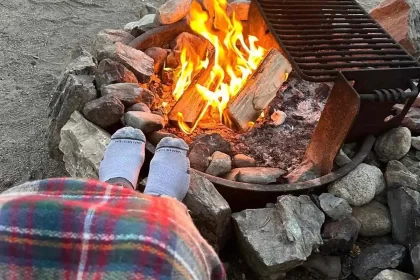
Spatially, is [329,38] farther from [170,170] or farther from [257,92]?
[170,170]

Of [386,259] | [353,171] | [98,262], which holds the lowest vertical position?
[386,259]

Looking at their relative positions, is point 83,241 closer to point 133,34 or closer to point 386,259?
point 386,259

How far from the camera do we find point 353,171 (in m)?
1.90

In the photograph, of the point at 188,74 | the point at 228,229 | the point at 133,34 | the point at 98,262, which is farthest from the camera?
the point at 133,34

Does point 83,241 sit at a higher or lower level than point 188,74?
higher

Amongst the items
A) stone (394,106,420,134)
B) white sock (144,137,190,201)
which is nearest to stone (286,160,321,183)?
white sock (144,137,190,201)

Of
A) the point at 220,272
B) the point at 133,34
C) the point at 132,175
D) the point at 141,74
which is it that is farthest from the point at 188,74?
the point at 220,272

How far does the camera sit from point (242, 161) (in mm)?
1939

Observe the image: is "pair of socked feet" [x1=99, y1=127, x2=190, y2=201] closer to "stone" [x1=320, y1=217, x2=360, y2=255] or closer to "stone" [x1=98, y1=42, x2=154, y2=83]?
"stone" [x1=98, y1=42, x2=154, y2=83]

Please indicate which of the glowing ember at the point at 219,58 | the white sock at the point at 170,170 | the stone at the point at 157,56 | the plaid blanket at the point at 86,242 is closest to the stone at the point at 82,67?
the stone at the point at 157,56

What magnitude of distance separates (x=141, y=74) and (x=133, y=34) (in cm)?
42

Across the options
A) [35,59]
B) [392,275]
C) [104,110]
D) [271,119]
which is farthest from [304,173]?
[35,59]

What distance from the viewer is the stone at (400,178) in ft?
6.28

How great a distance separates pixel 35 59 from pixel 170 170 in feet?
4.77
